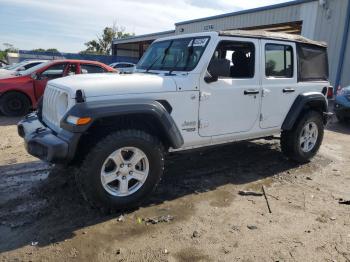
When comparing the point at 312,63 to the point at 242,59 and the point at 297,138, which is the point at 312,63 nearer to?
the point at 297,138

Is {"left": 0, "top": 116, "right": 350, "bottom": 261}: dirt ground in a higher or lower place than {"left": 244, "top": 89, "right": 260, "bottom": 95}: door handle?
lower

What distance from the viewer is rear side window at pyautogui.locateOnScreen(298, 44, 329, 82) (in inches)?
221

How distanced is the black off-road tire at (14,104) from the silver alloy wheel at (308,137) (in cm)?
682

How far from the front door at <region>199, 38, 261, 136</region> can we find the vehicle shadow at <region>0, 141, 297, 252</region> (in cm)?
80

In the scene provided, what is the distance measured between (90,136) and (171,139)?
892 millimetres

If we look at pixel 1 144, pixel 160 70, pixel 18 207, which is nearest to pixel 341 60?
pixel 160 70

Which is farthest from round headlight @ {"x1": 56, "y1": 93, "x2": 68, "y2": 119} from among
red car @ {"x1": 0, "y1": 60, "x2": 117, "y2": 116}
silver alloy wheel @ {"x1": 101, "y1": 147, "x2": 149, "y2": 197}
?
red car @ {"x1": 0, "y1": 60, "x2": 117, "y2": 116}

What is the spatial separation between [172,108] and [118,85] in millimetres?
692

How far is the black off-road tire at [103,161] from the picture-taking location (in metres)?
3.56

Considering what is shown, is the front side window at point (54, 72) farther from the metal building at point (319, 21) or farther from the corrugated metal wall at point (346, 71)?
the corrugated metal wall at point (346, 71)

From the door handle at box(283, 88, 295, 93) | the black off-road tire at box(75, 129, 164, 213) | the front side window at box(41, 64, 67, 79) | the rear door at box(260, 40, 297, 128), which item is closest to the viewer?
the black off-road tire at box(75, 129, 164, 213)

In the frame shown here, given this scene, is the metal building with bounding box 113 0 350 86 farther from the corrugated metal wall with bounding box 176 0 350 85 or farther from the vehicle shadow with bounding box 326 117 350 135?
the vehicle shadow with bounding box 326 117 350 135

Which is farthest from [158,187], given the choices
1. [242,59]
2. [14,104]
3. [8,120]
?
[14,104]

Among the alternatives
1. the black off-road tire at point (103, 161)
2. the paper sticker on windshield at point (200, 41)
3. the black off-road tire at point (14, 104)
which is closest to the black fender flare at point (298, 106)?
the paper sticker on windshield at point (200, 41)
